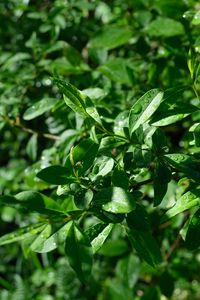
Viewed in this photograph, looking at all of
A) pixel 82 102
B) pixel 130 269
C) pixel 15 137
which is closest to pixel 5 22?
pixel 15 137

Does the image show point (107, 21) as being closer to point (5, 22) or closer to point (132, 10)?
point (132, 10)

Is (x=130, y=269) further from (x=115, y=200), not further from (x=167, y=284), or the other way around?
(x=115, y=200)

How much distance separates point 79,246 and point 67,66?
0.89m

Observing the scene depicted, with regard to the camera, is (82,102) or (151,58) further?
(151,58)

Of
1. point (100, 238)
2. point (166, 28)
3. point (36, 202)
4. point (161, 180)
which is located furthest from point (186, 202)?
point (166, 28)

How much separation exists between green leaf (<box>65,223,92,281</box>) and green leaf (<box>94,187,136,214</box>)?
0.27ft

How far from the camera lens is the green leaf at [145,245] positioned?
0.99 meters

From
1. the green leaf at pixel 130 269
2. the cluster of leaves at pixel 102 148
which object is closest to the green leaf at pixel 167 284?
the cluster of leaves at pixel 102 148

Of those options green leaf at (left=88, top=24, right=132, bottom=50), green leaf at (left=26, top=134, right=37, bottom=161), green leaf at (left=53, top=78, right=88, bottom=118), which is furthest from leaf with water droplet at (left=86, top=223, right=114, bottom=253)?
green leaf at (left=88, top=24, right=132, bottom=50)

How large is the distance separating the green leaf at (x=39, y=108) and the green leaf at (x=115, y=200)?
0.59m

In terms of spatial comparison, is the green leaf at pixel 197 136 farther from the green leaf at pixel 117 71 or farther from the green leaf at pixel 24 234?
the green leaf at pixel 117 71

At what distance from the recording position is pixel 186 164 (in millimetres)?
932

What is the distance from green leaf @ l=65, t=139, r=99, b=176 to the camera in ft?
3.06

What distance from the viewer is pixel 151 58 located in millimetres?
1858
